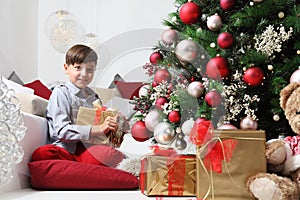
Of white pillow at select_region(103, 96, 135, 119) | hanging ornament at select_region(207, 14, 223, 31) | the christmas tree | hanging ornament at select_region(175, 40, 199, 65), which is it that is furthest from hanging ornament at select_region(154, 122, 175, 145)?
hanging ornament at select_region(207, 14, 223, 31)

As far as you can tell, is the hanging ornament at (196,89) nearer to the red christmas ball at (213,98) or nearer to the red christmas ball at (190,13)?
the red christmas ball at (213,98)

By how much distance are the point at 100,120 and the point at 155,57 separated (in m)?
0.33

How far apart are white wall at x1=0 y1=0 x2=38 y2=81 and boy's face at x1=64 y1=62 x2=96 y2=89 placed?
3.67 ft

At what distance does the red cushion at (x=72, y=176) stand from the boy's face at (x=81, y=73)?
1.50 ft

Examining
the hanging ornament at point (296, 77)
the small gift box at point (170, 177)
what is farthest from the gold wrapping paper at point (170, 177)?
the hanging ornament at point (296, 77)

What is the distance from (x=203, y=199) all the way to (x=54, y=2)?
8.44 feet

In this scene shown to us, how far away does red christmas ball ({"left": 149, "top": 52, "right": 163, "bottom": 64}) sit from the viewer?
74.7 inches

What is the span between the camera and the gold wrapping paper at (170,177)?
155 centimetres

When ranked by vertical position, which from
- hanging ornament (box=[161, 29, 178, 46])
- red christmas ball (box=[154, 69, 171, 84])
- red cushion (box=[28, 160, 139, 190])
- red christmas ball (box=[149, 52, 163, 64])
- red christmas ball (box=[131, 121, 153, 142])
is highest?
hanging ornament (box=[161, 29, 178, 46])

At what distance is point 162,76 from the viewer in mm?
1844

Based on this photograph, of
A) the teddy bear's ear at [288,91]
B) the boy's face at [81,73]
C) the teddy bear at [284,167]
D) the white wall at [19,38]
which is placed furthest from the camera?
the white wall at [19,38]

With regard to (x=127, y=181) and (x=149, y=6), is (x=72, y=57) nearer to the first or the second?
A: (x=127, y=181)

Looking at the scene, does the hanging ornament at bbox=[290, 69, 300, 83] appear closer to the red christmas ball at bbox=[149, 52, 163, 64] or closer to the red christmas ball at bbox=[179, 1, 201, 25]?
the red christmas ball at bbox=[179, 1, 201, 25]

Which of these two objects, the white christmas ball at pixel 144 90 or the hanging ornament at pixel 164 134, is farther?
the white christmas ball at pixel 144 90
